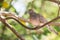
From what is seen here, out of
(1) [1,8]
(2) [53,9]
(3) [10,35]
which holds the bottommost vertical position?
(3) [10,35]

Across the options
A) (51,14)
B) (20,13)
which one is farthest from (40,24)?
(51,14)

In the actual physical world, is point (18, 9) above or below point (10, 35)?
above

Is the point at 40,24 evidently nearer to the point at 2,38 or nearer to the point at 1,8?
the point at 1,8

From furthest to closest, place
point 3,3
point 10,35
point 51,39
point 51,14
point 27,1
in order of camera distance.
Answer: point 51,14 → point 10,35 → point 51,39 → point 3,3 → point 27,1

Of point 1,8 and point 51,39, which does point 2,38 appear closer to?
point 51,39

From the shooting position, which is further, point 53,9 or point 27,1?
point 53,9

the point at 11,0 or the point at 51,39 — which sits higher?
the point at 11,0

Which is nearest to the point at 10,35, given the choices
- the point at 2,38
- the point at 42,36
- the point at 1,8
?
the point at 2,38

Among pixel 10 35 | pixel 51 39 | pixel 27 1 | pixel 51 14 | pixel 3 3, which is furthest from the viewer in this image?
pixel 51 14

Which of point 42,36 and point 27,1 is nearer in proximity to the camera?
point 27,1
